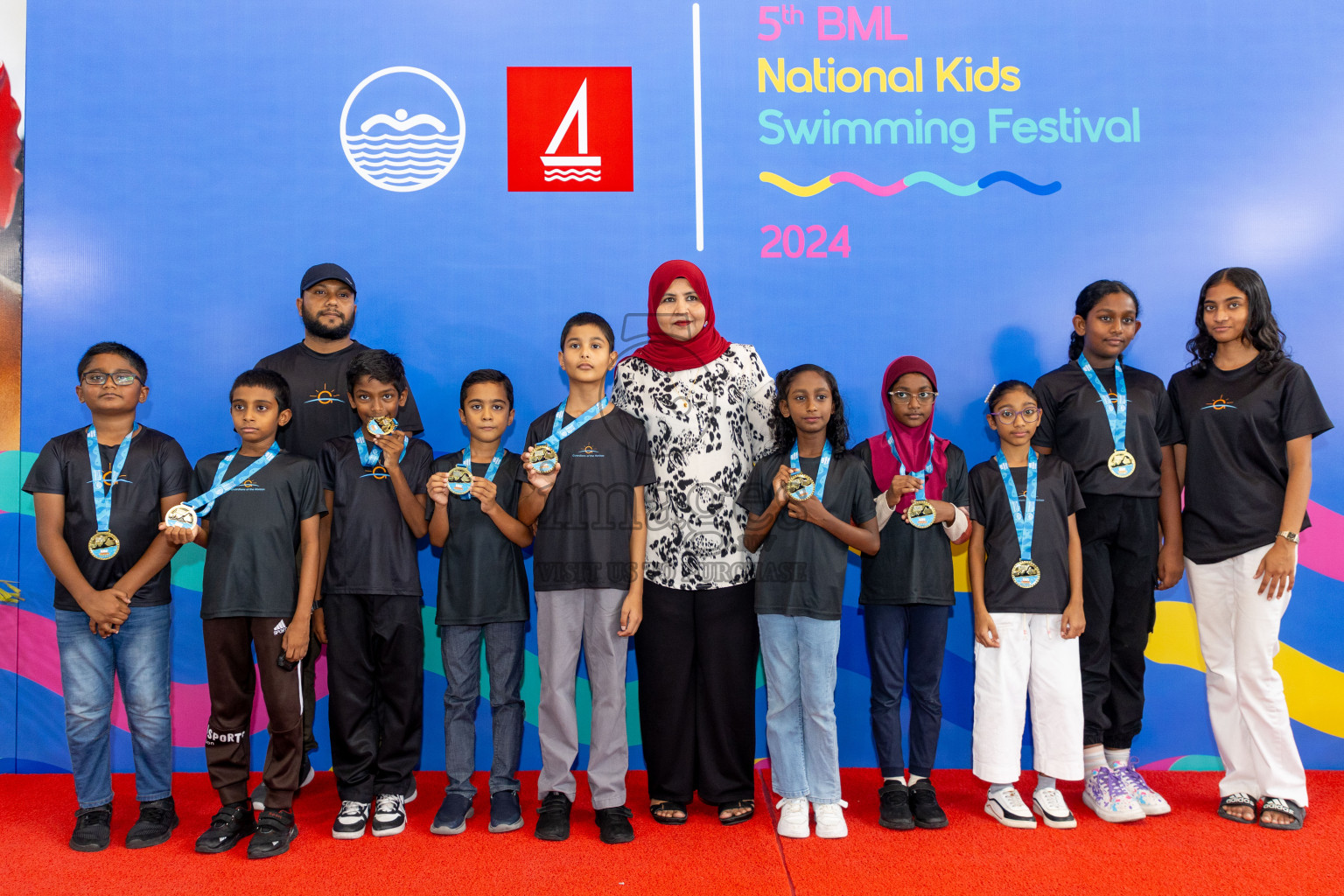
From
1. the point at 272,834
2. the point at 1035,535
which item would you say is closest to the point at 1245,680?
the point at 1035,535

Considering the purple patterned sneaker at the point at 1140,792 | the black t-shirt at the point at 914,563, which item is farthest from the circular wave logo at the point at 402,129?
the purple patterned sneaker at the point at 1140,792

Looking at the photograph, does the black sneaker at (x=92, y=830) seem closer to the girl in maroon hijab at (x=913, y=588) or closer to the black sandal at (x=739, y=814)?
the black sandal at (x=739, y=814)

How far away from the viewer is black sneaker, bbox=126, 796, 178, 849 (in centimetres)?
290

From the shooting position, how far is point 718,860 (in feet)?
9.02

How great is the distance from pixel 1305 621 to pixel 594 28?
4.08m

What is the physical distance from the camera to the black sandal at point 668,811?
301cm

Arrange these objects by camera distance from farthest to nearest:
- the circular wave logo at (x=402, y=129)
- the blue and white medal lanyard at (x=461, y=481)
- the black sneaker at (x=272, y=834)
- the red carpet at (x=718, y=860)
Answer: the circular wave logo at (x=402, y=129), the blue and white medal lanyard at (x=461, y=481), the black sneaker at (x=272, y=834), the red carpet at (x=718, y=860)

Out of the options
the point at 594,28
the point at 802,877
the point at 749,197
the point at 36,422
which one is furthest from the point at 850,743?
the point at 36,422

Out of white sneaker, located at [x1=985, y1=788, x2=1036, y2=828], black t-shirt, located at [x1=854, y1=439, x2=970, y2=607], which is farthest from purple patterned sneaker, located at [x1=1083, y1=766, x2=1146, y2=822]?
black t-shirt, located at [x1=854, y1=439, x2=970, y2=607]

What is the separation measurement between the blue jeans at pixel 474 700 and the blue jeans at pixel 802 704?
0.92 metres

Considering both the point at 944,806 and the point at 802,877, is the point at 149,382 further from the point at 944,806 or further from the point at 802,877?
the point at 944,806

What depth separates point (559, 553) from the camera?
116 inches

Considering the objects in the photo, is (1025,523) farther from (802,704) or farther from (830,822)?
(830,822)

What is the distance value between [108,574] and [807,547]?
2.49 m
